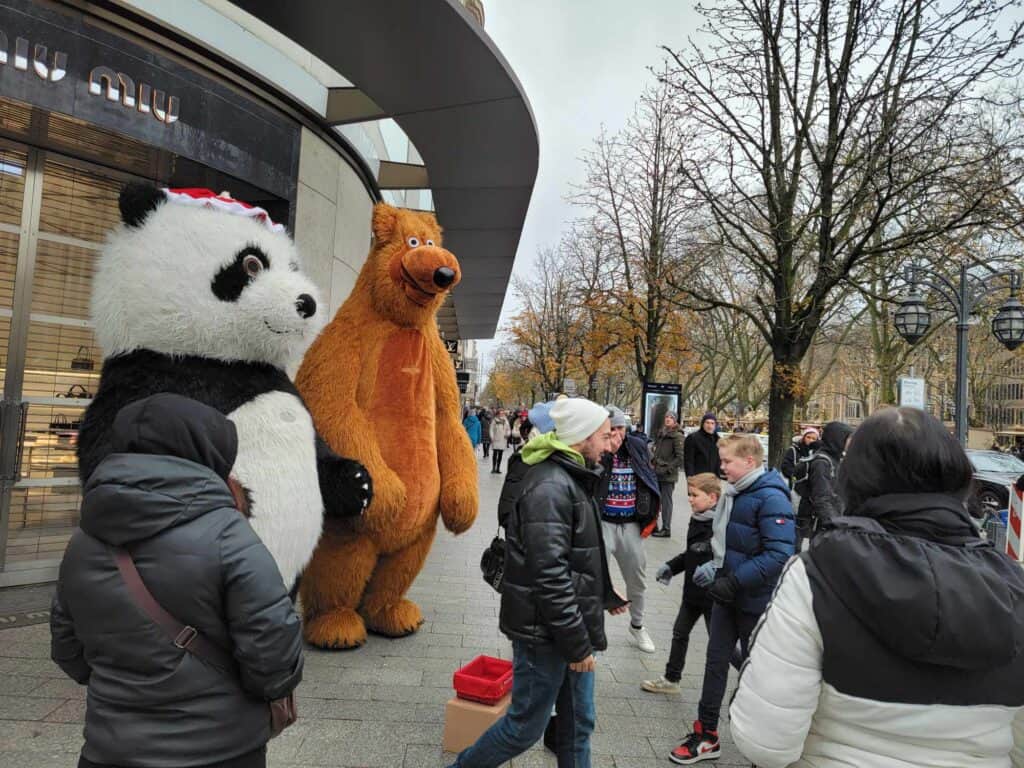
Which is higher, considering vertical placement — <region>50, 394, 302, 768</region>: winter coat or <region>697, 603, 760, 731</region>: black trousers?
<region>50, 394, 302, 768</region>: winter coat

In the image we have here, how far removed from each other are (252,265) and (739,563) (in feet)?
8.85

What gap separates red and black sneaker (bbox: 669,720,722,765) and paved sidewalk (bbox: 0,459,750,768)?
0.24ft

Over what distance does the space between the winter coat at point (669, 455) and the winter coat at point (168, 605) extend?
28.5 feet

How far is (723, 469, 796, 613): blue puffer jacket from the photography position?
3236 millimetres

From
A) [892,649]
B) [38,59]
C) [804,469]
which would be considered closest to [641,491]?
[804,469]

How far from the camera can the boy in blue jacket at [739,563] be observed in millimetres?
3277

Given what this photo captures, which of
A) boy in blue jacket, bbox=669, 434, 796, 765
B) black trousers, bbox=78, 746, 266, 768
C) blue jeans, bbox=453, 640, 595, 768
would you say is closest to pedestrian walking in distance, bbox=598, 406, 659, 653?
boy in blue jacket, bbox=669, 434, 796, 765

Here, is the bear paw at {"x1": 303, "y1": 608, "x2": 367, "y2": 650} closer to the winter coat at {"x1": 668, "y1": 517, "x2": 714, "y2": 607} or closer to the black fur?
the black fur

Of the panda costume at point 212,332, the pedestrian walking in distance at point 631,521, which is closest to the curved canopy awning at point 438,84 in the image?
the panda costume at point 212,332

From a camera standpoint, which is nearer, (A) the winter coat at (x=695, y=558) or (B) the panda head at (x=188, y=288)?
(B) the panda head at (x=188, y=288)

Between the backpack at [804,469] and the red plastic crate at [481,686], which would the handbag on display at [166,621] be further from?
the backpack at [804,469]

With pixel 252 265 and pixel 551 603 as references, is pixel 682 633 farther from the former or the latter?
pixel 252 265

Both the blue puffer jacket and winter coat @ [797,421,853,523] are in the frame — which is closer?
the blue puffer jacket

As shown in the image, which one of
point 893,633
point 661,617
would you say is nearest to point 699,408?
point 661,617
